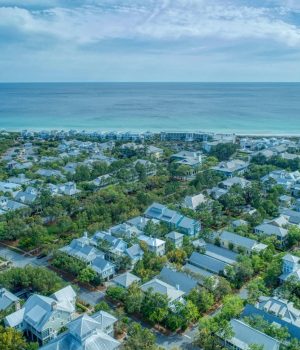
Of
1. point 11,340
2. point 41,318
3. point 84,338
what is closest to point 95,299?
point 41,318

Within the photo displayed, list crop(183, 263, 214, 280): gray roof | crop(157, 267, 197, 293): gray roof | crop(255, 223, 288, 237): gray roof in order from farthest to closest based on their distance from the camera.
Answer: crop(255, 223, 288, 237): gray roof
crop(183, 263, 214, 280): gray roof
crop(157, 267, 197, 293): gray roof

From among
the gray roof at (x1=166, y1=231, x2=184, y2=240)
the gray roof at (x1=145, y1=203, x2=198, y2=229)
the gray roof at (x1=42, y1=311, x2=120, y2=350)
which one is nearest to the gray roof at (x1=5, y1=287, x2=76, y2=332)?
the gray roof at (x1=42, y1=311, x2=120, y2=350)

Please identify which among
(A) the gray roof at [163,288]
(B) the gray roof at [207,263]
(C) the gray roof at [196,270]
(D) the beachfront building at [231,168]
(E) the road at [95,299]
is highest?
(D) the beachfront building at [231,168]

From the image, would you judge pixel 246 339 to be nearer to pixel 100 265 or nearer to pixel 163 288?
pixel 163 288

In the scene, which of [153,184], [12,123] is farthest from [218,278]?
[12,123]

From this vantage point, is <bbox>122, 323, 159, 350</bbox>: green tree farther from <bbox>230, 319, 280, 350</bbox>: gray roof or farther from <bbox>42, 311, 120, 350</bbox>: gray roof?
<bbox>230, 319, 280, 350</bbox>: gray roof

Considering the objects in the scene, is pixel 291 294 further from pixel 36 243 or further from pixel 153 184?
pixel 153 184

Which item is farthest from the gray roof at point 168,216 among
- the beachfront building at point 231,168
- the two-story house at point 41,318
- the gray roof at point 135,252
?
the beachfront building at point 231,168

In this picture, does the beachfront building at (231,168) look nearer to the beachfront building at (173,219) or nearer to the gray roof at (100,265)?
the beachfront building at (173,219)
